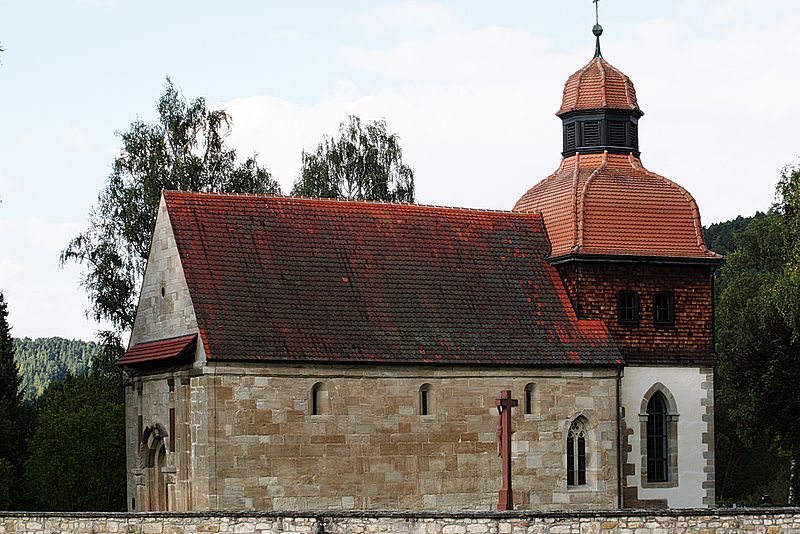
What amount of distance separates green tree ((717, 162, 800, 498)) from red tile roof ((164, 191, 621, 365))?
633cm

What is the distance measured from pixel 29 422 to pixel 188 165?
13.3 metres

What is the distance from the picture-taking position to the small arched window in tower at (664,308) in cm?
3866

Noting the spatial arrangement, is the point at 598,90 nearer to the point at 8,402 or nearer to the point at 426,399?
the point at 426,399

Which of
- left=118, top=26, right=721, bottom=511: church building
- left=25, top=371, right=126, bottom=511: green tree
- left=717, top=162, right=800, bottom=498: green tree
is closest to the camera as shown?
left=118, top=26, right=721, bottom=511: church building

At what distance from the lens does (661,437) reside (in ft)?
126

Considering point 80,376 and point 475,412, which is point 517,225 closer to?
point 475,412

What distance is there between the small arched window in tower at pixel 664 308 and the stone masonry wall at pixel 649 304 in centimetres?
11

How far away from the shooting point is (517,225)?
1570 inches

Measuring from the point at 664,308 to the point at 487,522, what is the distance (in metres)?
16.2

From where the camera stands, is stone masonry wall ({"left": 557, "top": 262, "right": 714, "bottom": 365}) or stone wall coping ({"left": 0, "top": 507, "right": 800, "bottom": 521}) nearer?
stone wall coping ({"left": 0, "top": 507, "right": 800, "bottom": 521})

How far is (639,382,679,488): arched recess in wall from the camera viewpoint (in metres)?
38.2

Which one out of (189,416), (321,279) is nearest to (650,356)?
(321,279)

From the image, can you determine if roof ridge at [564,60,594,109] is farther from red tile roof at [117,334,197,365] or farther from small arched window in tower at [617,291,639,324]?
red tile roof at [117,334,197,365]

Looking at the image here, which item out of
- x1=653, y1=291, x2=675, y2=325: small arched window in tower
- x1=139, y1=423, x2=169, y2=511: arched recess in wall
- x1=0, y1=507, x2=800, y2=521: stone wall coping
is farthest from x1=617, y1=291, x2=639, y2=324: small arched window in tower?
x1=0, y1=507, x2=800, y2=521: stone wall coping
